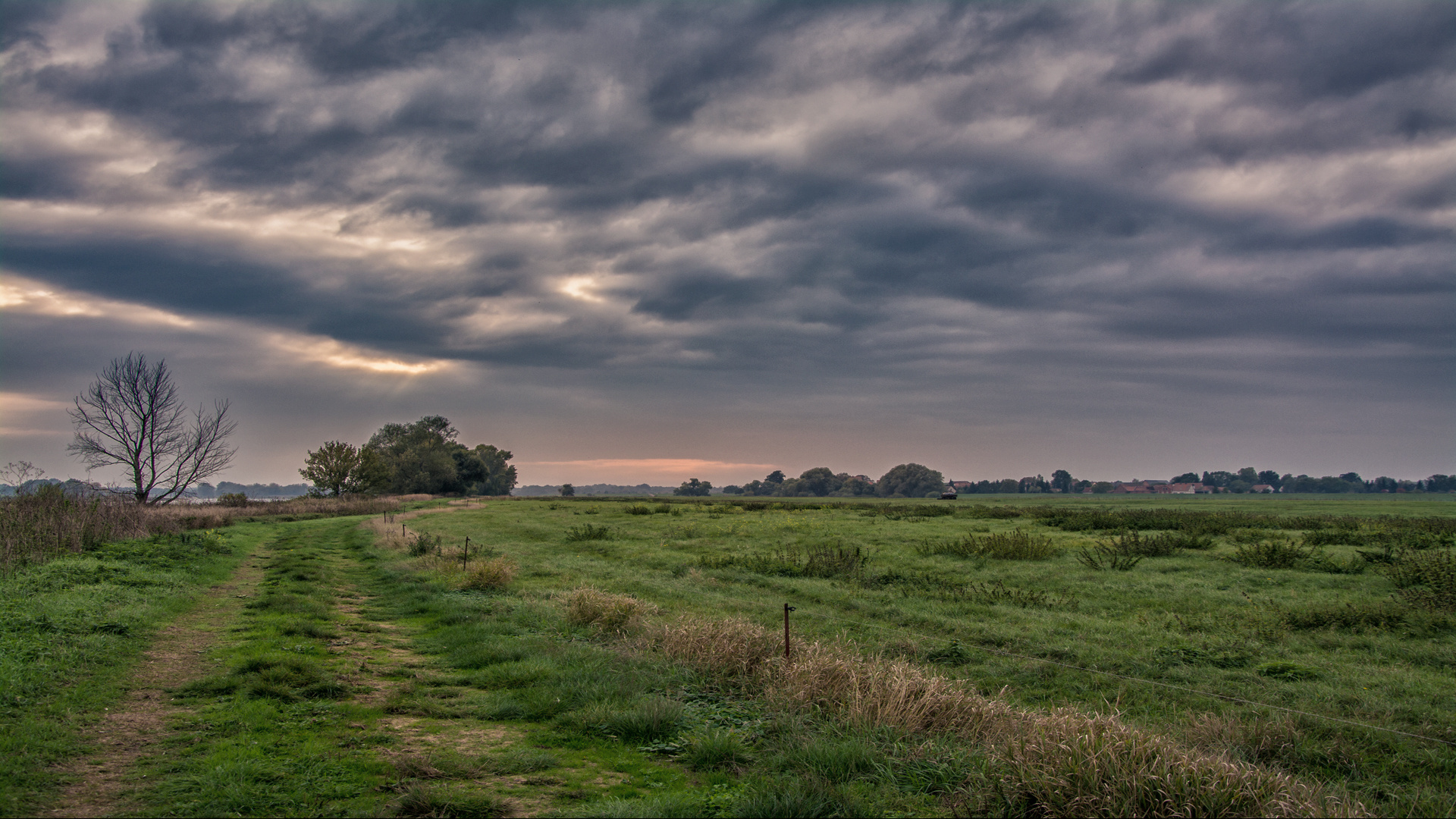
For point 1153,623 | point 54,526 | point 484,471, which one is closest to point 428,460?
point 484,471

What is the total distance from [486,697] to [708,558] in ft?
60.4

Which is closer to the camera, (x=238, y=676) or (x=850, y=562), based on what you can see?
(x=238, y=676)

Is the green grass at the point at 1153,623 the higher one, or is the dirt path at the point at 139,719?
the dirt path at the point at 139,719

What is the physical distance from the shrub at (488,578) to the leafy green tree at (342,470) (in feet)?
277

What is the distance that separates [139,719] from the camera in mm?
8547

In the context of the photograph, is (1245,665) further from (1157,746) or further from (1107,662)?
(1157,746)

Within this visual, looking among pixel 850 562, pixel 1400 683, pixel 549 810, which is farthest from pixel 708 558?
pixel 549 810

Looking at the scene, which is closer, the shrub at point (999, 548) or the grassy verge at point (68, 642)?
the grassy verge at point (68, 642)

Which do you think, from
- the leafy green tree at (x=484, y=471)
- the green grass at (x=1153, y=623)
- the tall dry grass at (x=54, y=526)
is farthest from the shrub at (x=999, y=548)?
the leafy green tree at (x=484, y=471)

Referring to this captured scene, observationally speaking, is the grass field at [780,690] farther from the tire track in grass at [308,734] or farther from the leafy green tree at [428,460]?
the leafy green tree at [428,460]

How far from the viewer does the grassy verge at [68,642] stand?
23.1 ft

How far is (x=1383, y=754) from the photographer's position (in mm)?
9312

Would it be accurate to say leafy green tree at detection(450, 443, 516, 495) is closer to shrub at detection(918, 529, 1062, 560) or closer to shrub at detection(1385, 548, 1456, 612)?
shrub at detection(918, 529, 1062, 560)

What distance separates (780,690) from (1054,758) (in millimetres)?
3817
